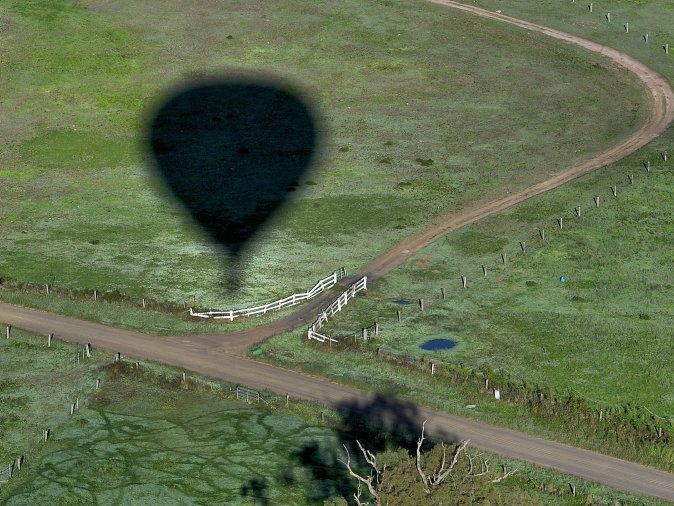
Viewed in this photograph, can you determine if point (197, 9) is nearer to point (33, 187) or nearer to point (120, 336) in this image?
point (33, 187)

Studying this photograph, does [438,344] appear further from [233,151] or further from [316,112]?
[316,112]

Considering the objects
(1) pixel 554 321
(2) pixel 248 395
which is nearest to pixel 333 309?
(2) pixel 248 395

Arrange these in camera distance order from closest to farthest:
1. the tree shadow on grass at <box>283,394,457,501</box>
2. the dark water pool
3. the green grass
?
the tree shadow on grass at <box>283,394,457,501</box>, the green grass, the dark water pool

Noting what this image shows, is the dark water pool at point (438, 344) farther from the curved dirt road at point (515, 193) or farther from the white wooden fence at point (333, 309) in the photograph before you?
the curved dirt road at point (515, 193)

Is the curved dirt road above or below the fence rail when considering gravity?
above

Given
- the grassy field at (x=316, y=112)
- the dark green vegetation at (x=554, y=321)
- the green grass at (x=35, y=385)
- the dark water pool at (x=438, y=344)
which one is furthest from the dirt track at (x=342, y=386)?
the dark water pool at (x=438, y=344)

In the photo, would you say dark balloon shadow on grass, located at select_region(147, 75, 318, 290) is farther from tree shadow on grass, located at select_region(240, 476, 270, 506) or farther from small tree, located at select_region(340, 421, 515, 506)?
small tree, located at select_region(340, 421, 515, 506)

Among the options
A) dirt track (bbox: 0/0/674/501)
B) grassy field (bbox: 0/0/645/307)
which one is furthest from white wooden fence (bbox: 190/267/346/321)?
grassy field (bbox: 0/0/645/307)
